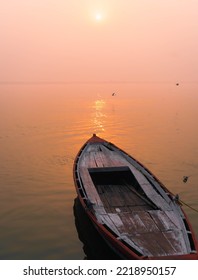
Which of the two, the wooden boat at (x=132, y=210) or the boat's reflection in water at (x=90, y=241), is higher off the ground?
the wooden boat at (x=132, y=210)

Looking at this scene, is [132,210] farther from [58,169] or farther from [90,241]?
[58,169]

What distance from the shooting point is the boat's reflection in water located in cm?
1364

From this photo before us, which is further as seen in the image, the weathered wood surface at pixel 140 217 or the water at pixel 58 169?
the water at pixel 58 169

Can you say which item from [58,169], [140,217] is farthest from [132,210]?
[58,169]

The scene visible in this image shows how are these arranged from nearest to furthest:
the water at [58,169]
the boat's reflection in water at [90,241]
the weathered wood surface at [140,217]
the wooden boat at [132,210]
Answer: the wooden boat at [132,210], the weathered wood surface at [140,217], the boat's reflection in water at [90,241], the water at [58,169]

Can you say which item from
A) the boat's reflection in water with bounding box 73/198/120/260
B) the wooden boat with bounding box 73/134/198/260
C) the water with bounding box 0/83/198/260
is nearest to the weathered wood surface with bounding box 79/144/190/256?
the wooden boat with bounding box 73/134/198/260

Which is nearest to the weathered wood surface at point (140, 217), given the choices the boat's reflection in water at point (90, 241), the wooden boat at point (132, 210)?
the wooden boat at point (132, 210)

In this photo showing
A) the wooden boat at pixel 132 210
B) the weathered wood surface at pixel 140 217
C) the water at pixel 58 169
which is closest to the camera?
the wooden boat at pixel 132 210

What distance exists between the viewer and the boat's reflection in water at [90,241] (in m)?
13.6

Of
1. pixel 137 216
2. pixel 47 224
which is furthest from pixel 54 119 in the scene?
pixel 137 216

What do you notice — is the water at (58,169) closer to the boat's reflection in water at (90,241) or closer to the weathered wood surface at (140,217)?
the boat's reflection in water at (90,241)

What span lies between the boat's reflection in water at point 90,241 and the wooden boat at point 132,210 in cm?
104

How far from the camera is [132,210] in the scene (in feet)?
50.4

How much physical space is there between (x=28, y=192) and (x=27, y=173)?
12.7 ft
